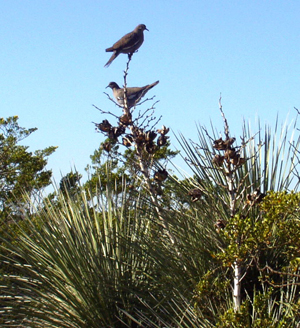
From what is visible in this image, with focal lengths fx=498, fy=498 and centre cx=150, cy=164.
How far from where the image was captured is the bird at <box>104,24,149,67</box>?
16.4 feet

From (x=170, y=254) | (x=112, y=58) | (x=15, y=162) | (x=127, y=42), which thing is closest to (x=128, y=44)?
(x=127, y=42)

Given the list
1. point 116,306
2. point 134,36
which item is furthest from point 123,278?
point 134,36

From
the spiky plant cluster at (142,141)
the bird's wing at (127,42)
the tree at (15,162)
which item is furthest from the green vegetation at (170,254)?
the tree at (15,162)

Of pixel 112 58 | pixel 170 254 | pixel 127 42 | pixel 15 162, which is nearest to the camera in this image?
pixel 170 254

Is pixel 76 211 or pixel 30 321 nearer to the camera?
pixel 30 321

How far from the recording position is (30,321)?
303cm

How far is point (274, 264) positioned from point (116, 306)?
971 mm

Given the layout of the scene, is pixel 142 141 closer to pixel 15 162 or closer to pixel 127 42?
pixel 127 42

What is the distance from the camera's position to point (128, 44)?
507cm

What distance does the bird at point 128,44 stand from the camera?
5012 millimetres

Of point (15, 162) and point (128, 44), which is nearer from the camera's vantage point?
point (128, 44)

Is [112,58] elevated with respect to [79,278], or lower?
elevated

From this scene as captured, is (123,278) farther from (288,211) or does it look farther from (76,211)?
(288,211)

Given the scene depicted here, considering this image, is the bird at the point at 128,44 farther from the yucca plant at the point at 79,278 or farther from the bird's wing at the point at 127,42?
the yucca plant at the point at 79,278
